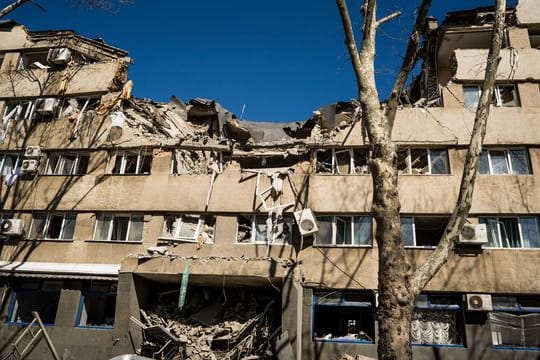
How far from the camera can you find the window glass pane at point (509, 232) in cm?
1370

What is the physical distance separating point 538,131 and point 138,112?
1650 centimetres

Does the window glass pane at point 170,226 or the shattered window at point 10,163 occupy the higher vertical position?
the shattered window at point 10,163

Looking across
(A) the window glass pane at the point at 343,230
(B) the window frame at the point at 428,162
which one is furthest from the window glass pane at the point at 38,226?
(B) the window frame at the point at 428,162

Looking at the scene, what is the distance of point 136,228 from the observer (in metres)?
16.0

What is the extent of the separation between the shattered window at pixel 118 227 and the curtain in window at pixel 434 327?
1030cm

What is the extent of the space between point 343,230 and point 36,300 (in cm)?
1212

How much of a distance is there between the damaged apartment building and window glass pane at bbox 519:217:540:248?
4 centimetres

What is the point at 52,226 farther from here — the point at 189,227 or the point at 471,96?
the point at 471,96

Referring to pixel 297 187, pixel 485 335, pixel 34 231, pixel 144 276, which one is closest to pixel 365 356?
pixel 485 335

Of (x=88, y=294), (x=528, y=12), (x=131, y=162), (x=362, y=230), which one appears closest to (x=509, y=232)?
(x=362, y=230)

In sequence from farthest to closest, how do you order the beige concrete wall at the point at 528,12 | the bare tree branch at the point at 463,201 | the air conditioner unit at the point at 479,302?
the beige concrete wall at the point at 528,12, the air conditioner unit at the point at 479,302, the bare tree branch at the point at 463,201

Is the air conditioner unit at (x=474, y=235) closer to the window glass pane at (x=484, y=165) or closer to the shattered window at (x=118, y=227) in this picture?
the window glass pane at (x=484, y=165)

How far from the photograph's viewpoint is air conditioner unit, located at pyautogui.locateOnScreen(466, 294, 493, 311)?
41.3ft

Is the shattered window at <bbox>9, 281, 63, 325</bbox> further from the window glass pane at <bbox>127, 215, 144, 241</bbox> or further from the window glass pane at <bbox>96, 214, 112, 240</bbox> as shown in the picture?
the window glass pane at <bbox>127, 215, 144, 241</bbox>
